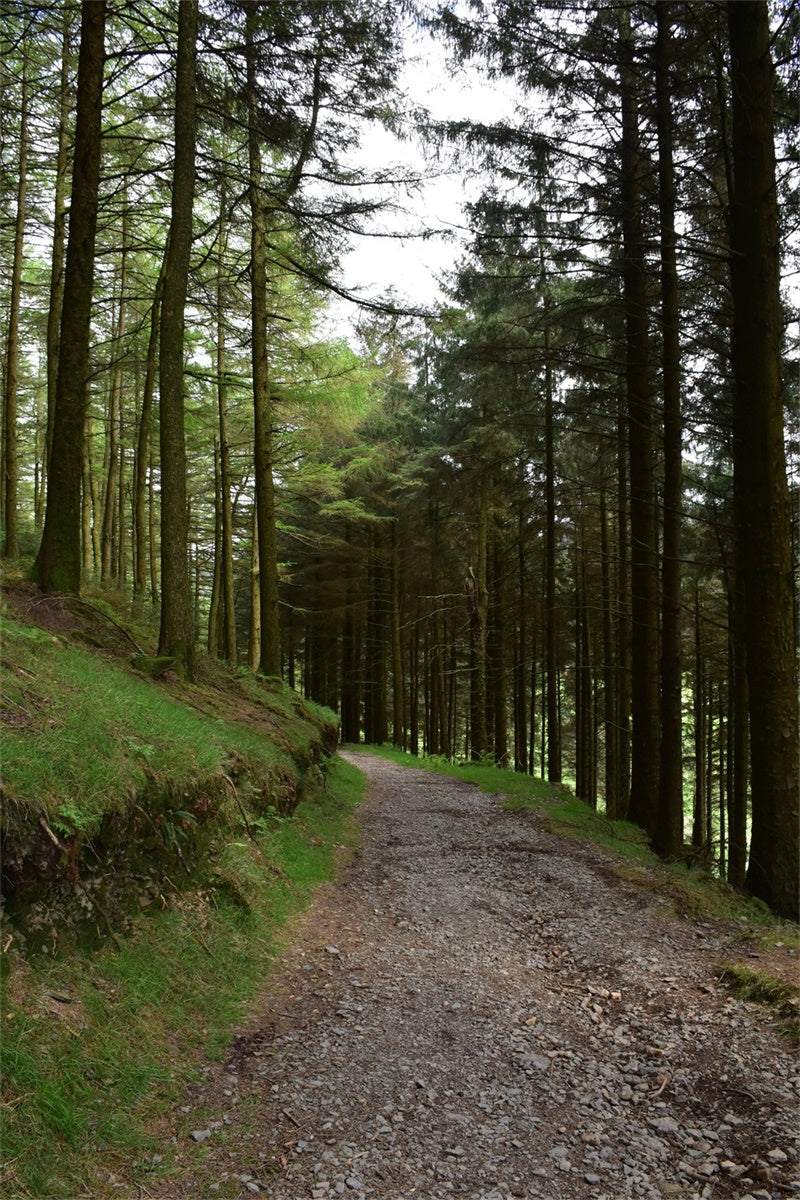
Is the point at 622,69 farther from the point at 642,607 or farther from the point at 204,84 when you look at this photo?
the point at 642,607

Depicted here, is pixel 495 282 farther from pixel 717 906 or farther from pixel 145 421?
pixel 717 906

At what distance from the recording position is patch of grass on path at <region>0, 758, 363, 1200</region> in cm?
232

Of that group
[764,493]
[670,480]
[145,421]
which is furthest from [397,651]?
[764,493]

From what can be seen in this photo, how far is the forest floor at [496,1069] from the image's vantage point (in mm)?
2652

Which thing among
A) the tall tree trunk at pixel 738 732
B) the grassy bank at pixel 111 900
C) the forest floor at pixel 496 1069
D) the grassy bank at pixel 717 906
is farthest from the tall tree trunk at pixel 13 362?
the tall tree trunk at pixel 738 732

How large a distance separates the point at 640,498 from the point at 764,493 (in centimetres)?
294

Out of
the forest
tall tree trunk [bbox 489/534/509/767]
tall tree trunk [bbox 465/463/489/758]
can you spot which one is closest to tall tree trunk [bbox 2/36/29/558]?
the forest

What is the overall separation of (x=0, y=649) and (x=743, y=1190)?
16.3 ft

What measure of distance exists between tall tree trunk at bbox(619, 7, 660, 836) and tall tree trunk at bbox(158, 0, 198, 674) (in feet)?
→ 18.7

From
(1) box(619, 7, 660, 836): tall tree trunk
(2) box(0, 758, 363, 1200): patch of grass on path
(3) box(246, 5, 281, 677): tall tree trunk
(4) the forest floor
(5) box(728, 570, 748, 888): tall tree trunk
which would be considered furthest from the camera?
(5) box(728, 570, 748, 888): tall tree trunk

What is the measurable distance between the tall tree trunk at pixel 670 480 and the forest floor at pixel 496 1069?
121 inches

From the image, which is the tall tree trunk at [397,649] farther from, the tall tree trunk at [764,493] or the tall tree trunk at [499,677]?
the tall tree trunk at [764,493]

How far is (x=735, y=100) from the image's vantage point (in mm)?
6391

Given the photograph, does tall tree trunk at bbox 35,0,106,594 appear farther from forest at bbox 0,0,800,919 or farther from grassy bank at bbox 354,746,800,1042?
grassy bank at bbox 354,746,800,1042
